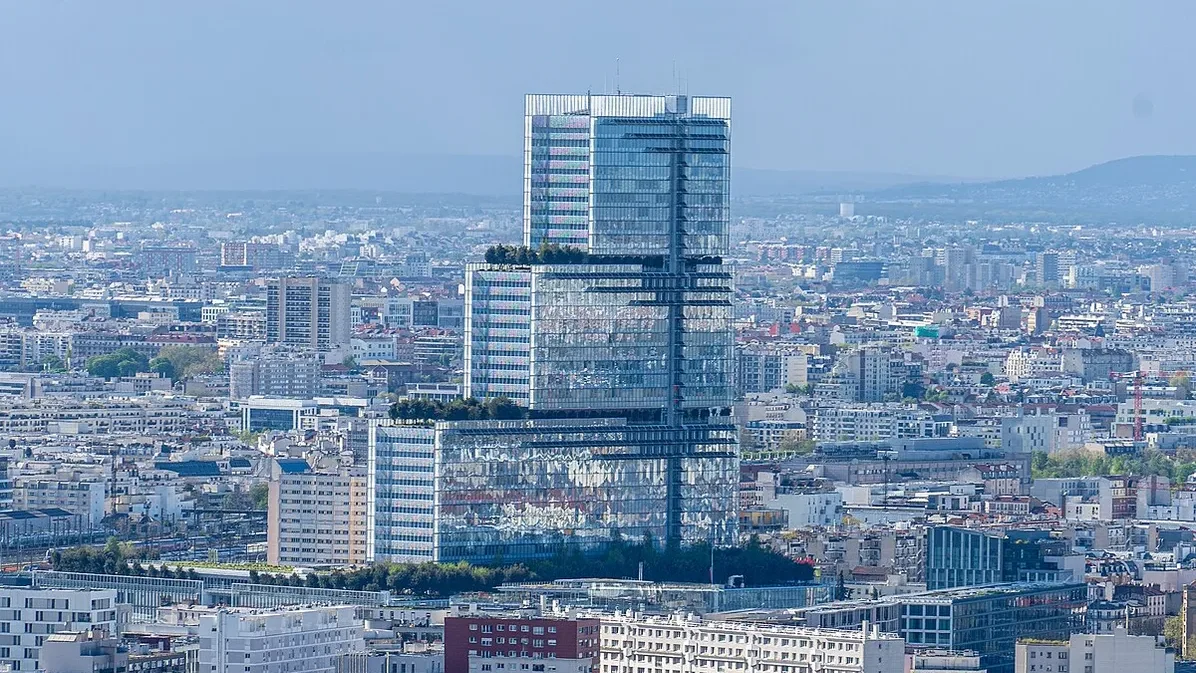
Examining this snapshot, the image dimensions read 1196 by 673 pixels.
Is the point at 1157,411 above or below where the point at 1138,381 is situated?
below

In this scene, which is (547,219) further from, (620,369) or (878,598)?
(878,598)

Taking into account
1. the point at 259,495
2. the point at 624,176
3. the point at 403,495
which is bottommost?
the point at 259,495

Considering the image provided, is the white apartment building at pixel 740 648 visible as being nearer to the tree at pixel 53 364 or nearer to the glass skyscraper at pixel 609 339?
the glass skyscraper at pixel 609 339

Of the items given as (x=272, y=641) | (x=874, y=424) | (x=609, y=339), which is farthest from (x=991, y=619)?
(x=874, y=424)

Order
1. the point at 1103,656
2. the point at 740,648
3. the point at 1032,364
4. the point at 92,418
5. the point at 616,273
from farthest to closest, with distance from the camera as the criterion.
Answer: the point at 1032,364, the point at 92,418, the point at 616,273, the point at 1103,656, the point at 740,648

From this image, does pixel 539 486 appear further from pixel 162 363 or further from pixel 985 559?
pixel 162 363

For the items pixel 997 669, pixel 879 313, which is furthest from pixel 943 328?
pixel 997 669

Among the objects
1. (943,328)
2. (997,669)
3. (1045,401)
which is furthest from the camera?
(943,328)

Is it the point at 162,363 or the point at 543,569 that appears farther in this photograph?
the point at 162,363
